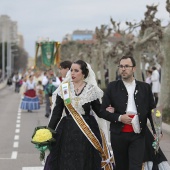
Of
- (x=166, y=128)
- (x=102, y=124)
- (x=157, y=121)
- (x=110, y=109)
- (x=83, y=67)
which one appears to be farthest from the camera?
(x=166, y=128)

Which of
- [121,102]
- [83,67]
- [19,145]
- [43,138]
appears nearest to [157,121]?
[121,102]

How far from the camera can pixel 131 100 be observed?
19.2ft

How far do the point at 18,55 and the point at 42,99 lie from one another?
408 ft

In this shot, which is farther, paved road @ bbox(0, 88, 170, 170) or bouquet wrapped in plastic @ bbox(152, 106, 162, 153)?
paved road @ bbox(0, 88, 170, 170)

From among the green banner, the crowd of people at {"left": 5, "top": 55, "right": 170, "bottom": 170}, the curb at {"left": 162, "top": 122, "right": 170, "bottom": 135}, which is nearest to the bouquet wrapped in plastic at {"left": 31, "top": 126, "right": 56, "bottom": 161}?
the crowd of people at {"left": 5, "top": 55, "right": 170, "bottom": 170}

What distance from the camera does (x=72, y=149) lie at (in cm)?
598

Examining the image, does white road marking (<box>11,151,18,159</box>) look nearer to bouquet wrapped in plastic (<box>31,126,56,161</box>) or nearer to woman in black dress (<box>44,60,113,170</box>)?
woman in black dress (<box>44,60,113,170</box>)

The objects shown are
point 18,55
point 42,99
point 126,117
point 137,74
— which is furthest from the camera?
point 18,55

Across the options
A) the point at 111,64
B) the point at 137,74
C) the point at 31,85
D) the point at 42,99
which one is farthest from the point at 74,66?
the point at 111,64

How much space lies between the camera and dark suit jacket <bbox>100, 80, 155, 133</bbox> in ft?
19.0

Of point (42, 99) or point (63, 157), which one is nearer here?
point (63, 157)

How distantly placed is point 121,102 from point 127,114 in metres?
0.15

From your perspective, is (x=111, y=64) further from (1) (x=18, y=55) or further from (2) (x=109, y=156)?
(1) (x=18, y=55)

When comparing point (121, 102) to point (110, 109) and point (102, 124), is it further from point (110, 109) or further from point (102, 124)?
point (102, 124)
